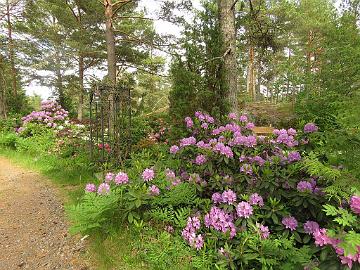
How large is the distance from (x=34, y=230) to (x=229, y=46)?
4380 mm

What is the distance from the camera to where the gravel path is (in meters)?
3.17

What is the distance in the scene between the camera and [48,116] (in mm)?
10414

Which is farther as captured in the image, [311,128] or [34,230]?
[34,230]

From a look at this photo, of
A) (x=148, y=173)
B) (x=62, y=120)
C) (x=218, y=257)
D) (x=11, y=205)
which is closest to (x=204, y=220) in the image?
(x=218, y=257)

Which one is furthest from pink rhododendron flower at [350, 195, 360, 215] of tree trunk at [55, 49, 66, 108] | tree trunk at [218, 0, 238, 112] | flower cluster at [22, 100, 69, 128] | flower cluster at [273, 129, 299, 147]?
tree trunk at [55, 49, 66, 108]

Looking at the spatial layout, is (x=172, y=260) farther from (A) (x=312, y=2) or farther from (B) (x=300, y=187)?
(A) (x=312, y=2)

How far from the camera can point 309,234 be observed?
2.68 meters

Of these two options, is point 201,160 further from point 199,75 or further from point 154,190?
point 199,75

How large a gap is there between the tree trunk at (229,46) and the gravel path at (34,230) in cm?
350

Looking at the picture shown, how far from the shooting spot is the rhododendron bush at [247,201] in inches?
97.9

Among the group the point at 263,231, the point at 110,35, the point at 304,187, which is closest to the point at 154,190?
the point at 263,231

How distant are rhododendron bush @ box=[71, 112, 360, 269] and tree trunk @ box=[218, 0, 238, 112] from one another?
156cm

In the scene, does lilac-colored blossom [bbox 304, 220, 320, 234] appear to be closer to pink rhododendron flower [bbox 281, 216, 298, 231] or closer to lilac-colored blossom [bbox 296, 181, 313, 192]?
pink rhododendron flower [bbox 281, 216, 298, 231]

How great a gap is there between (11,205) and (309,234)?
4.68 metres
